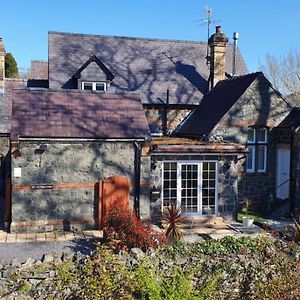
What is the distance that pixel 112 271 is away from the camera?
830 cm

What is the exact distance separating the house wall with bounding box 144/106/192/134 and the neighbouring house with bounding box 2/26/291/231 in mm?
57

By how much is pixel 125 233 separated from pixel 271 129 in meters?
11.0

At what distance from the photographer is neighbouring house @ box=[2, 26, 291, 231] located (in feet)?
50.4

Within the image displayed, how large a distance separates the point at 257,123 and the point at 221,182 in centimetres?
435

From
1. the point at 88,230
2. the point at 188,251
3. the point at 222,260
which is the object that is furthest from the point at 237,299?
the point at 88,230

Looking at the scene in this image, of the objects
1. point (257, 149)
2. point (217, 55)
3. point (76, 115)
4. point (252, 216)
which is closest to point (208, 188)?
point (252, 216)

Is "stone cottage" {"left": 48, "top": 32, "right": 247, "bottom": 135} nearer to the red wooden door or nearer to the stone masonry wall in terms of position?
the stone masonry wall

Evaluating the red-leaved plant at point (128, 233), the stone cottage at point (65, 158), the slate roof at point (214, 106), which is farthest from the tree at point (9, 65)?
the red-leaved plant at point (128, 233)

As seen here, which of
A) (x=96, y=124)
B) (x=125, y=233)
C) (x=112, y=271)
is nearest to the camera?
(x=112, y=271)

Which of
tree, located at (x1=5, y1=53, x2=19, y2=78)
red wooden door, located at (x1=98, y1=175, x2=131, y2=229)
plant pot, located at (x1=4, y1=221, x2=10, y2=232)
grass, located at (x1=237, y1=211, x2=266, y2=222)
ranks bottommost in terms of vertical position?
grass, located at (x1=237, y1=211, x2=266, y2=222)

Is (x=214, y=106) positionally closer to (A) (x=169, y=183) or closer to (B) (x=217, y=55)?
(B) (x=217, y=55)

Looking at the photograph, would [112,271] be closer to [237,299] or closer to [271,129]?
[237,299]

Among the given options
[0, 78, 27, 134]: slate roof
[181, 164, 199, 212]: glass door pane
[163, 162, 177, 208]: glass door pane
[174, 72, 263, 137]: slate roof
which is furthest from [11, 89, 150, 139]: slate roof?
[0, 78, 27, 134]: slate roof

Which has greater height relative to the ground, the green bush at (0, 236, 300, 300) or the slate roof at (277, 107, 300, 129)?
the slate roof at (277, 107, 300, 129)
